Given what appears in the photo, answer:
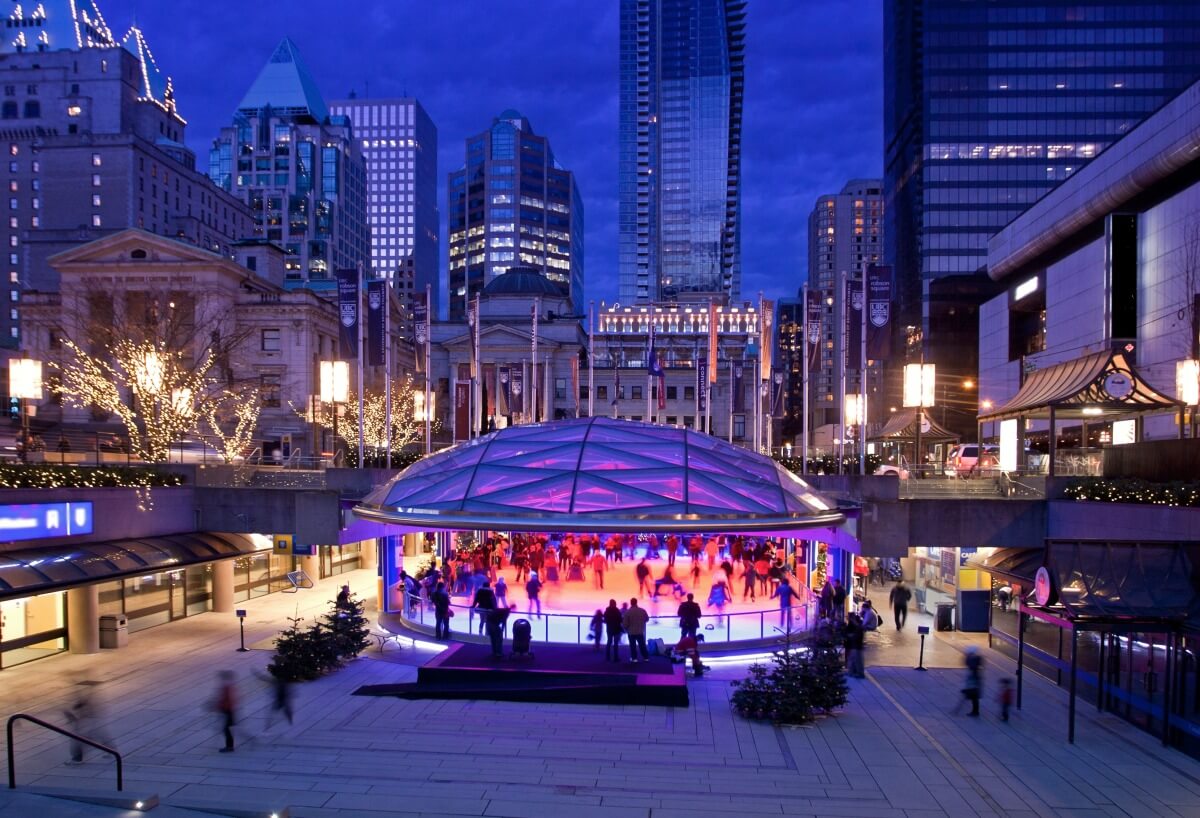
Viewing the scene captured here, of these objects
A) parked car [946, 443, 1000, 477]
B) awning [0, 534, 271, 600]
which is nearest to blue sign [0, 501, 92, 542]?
awning [0, 534, 271, 600]

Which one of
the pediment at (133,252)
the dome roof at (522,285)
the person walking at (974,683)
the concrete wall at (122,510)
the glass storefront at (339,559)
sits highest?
the dome roof at (522,285)

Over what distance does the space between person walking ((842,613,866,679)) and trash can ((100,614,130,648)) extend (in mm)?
19027

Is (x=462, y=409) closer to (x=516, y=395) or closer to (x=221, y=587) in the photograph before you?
(x=516, y=395)

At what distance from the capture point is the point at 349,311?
32.9 metres

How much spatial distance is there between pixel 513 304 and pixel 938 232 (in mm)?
51955

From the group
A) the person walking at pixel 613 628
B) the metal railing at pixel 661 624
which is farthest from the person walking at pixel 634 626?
the metal railing at pixel 661 624

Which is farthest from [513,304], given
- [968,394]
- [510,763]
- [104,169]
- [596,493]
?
[510,763]

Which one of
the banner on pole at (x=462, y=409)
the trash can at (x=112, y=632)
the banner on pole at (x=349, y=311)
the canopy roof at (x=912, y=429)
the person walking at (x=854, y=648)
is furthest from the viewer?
the banner on pole at (x=462, y=409)

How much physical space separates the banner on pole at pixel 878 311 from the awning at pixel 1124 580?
13962mm

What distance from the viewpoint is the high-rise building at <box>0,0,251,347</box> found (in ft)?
295

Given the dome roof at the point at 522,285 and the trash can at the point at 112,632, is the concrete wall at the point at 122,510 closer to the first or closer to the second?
the trash can at the point at 112,632

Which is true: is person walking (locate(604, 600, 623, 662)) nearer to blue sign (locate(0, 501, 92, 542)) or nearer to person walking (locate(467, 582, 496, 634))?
person walking (locate(467, 582, 496, 634))

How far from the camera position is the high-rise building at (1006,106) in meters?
85.2

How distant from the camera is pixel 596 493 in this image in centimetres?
2069
